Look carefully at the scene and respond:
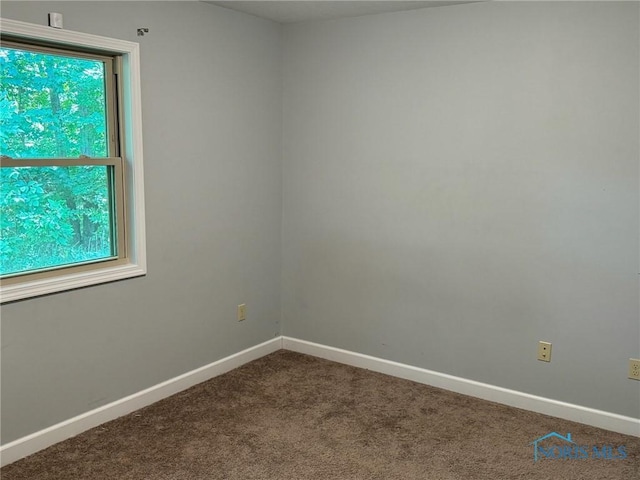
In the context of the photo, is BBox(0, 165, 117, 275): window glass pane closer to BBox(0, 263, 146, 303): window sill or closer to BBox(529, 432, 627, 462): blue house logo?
BBox(0, 263, 146, 303): window sill

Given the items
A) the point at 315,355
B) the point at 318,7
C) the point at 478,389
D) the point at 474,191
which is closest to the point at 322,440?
the point at 478,389

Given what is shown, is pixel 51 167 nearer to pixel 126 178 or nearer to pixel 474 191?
pixel 126 178

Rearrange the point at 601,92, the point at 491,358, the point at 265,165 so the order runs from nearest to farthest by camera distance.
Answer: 1. the point at 601,92
2. the point at 491,358
3. the point at 265,165

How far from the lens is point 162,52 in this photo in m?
3.19

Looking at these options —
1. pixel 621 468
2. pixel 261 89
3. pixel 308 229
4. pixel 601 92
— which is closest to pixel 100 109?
pixel 261 89

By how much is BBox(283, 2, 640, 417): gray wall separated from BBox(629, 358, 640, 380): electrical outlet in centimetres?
3

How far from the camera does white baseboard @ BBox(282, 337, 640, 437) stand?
314cm

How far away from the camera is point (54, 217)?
2.86 metres

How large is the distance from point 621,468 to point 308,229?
229cm

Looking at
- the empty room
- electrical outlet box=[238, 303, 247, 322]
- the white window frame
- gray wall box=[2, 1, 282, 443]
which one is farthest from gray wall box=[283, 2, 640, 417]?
the white window frame

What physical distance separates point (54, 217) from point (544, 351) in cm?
268

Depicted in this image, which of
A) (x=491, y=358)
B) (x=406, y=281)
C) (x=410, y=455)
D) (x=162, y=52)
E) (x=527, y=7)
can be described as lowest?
(x=410, y=455)

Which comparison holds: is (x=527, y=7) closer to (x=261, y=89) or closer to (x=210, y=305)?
(x=261, y=89)

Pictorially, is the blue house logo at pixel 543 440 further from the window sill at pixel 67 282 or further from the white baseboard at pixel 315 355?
the window sill at pixel 67 282
